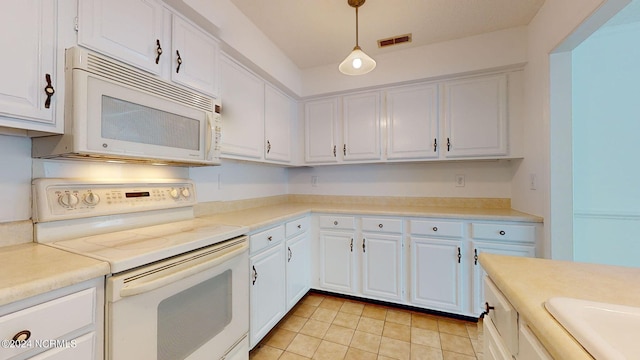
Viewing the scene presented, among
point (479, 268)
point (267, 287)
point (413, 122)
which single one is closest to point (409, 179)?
point (413, 122)

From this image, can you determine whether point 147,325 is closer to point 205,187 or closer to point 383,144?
point 205,187

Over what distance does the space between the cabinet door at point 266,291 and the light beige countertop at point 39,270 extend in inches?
34.1

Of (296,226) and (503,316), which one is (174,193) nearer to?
(296,226)

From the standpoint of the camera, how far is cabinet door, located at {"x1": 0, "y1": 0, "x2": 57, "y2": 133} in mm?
832

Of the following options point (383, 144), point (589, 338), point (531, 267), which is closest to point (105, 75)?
point (589, 338)

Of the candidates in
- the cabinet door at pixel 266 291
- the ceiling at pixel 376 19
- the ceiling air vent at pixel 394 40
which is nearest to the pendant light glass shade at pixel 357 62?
the ceiling at pixel 376 19

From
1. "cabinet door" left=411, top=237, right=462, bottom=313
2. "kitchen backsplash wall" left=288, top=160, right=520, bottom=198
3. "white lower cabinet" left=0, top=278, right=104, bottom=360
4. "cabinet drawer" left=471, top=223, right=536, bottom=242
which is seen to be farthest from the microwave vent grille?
"cabinet drawer" left=471, top=223, right=536, bottom=242

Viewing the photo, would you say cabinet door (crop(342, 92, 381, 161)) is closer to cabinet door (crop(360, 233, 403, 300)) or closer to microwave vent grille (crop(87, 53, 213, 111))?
cabinet door (crop(360, 233, 403, 300))

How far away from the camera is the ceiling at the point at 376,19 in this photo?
5.85 feet

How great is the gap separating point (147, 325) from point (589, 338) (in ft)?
4.17

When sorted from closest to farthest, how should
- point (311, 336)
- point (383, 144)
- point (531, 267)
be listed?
point (531, 267) → point (311, 336) → point (383, 144)

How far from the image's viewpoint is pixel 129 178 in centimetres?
140

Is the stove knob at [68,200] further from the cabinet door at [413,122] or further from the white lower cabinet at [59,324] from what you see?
the cabinet door at [413,122]

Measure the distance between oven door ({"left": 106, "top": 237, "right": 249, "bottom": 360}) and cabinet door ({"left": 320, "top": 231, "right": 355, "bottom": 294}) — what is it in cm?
108
